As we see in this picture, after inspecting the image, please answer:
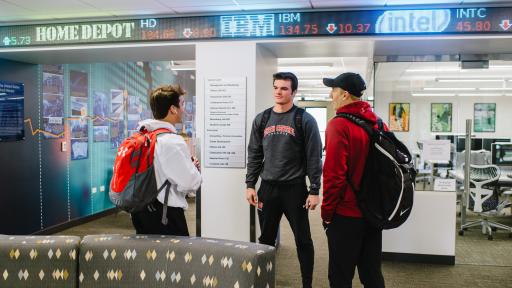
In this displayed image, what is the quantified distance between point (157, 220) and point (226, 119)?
177 centimetres

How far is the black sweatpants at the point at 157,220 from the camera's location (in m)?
2.07

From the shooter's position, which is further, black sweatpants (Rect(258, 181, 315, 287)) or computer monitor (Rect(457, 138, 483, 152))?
computer monitor (Rect(457, 138, 483, 152))

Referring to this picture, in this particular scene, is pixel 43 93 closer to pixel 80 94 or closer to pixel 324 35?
pixel 80 94

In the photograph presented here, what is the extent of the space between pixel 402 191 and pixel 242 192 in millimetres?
1818

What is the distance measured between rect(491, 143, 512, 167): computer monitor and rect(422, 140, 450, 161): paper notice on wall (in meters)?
1.29

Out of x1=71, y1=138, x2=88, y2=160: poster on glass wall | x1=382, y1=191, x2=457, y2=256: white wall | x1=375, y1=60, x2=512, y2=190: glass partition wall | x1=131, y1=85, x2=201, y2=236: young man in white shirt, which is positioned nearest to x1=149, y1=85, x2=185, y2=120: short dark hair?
x1=131, y1=85, x2=201, y2=236: young man in white shirt

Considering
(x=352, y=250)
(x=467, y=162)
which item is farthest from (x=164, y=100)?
(x=467, y=162)

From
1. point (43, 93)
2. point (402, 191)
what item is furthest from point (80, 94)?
point (402, 191)

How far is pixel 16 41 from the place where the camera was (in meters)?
4.08

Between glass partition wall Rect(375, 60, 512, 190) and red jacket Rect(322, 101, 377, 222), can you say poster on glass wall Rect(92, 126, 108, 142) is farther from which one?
red jacket Rect(322, 101, 377, 222)

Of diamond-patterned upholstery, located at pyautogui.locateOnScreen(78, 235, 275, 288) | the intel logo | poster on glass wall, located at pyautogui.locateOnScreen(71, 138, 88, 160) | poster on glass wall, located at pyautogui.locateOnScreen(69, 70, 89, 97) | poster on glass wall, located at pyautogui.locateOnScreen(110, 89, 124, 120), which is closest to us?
diamond-patterned upholstery, located at pyautogui.locateOnScreen(78, 235, 275, 288)

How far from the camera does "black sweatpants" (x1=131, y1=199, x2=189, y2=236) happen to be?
6.79 ft

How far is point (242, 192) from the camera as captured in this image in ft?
12.5

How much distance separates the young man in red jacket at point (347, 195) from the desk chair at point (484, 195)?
131 inches
